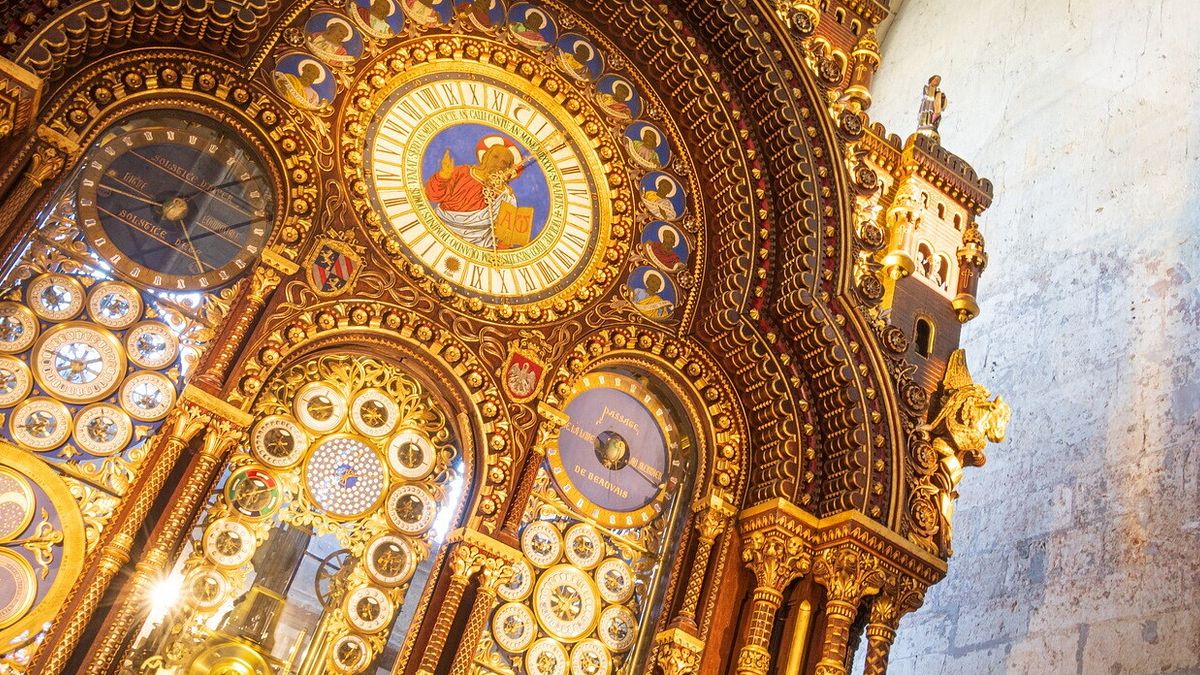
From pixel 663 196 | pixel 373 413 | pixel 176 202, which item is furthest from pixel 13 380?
pixel 663 196

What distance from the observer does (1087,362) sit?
13.5 metres

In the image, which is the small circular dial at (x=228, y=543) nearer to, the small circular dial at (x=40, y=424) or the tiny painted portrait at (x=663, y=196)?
the small circular dial at (x=40, y=424)

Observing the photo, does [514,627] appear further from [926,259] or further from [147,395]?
[926,259]

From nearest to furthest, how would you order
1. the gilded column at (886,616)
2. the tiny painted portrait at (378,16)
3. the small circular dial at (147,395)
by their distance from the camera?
the small circular dial at (147,395)
the gilded column at (886,616)
the tiny painted portrait at (378,16)

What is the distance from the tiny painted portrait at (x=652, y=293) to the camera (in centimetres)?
1008

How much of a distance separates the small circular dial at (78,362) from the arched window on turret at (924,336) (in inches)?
255

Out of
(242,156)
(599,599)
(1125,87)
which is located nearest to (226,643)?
(599,599)

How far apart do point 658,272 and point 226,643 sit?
4464mm

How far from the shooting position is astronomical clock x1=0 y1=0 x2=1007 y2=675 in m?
7.73

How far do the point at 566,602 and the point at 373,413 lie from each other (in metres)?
1.97

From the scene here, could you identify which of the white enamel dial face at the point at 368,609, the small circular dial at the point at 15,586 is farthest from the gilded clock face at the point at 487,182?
the small circular dial at the point at 15,586

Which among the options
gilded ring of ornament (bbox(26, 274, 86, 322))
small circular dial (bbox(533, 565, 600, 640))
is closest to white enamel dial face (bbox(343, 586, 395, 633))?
small circular dial (bbox(533, 565, 600, 640))

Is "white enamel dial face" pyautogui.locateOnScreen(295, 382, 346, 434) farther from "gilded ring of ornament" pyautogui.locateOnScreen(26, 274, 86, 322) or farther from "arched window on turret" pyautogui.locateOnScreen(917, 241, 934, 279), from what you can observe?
"arched window on turret" pyautogui.locateOnScreen(917, 241, 934, 279)

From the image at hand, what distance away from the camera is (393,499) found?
28.7 ft
